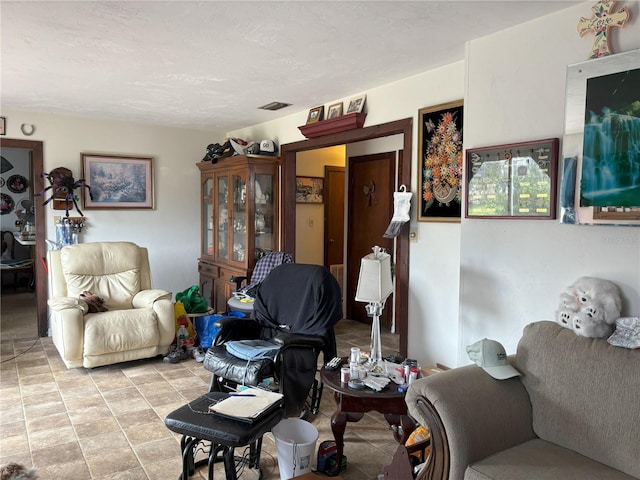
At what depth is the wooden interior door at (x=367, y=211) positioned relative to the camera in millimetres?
5074

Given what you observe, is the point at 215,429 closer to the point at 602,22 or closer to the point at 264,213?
the point at 602,22

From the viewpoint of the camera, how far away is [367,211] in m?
5.32

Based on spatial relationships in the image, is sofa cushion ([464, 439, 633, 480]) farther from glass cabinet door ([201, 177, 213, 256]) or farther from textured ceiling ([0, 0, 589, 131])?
glass cabinet door ([201, 177, 213, 256])

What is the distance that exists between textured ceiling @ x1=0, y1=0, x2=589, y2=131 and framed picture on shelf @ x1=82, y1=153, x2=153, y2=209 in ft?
3.33

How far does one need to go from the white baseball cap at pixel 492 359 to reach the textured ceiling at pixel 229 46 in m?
1.60

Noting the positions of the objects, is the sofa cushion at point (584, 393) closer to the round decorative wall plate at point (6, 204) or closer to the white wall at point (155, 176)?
the white wall at point (155, 176)

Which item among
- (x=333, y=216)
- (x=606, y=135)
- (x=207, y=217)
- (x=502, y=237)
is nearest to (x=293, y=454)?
(x=502, y=237)

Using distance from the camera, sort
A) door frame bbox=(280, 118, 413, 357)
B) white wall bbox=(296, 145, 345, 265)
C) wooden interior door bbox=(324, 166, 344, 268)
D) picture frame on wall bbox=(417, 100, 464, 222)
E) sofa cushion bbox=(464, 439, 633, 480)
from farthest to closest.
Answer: wooden interior door bbox=(324, 166, 344, 268) < white wall bbox=(296, 145, 345, 265) < door frame bbox=(280, 118, 413, 357) < picture frame on wall bbox=(417, 100, 464, 222) < sofa cushion bbox=(464, 439, 633, 480)

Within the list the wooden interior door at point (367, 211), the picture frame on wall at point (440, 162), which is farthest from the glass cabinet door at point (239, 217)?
the picture frame on wall at point (440, 162)

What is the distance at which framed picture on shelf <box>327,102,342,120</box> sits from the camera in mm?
4039

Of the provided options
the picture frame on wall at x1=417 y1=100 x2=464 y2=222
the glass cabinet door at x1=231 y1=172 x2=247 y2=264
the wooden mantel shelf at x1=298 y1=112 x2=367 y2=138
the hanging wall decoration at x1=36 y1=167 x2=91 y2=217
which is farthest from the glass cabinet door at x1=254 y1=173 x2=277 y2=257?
the picture frame on wall at x1=417 y1=100 x2=464 y2=222

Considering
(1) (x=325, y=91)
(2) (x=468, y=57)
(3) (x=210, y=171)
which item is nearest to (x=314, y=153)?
(3) (x=210, y=171)

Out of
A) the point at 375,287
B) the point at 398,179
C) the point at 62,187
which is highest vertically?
the point at 398,179

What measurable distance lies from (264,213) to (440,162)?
2.36 metres
